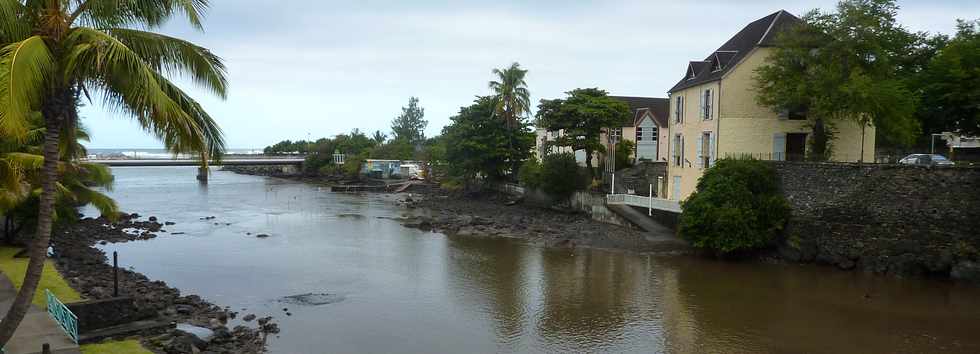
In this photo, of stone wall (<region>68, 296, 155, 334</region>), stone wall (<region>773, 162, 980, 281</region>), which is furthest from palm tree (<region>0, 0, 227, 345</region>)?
stone wall (<region>773, 162, 980, 281</region>)

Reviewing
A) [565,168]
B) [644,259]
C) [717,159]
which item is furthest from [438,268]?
[565,168]

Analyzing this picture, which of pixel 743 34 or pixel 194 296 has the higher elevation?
pixel 743 34

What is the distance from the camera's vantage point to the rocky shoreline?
17.7 metres

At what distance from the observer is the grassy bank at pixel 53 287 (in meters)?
15.6

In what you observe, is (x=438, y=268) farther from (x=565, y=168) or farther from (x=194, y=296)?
(x=565, y=168)

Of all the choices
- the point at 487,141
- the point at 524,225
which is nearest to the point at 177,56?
the point at 524,225

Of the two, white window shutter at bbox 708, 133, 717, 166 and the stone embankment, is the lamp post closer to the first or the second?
white window shutter at bbox 708, 133, 717, 166

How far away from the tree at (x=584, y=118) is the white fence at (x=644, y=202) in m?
6.21

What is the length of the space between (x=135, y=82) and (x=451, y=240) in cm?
2963

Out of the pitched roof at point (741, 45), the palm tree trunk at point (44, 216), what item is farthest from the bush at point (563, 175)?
the palm tree trunk at point (44, 216)

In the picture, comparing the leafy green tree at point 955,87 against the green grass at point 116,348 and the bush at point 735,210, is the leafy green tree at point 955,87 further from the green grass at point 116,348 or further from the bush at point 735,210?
the green grass at point 116,348

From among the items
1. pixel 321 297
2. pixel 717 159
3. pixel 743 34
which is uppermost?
pixel 743 34

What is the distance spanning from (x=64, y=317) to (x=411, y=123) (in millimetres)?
118871

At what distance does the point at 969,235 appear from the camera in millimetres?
27625
